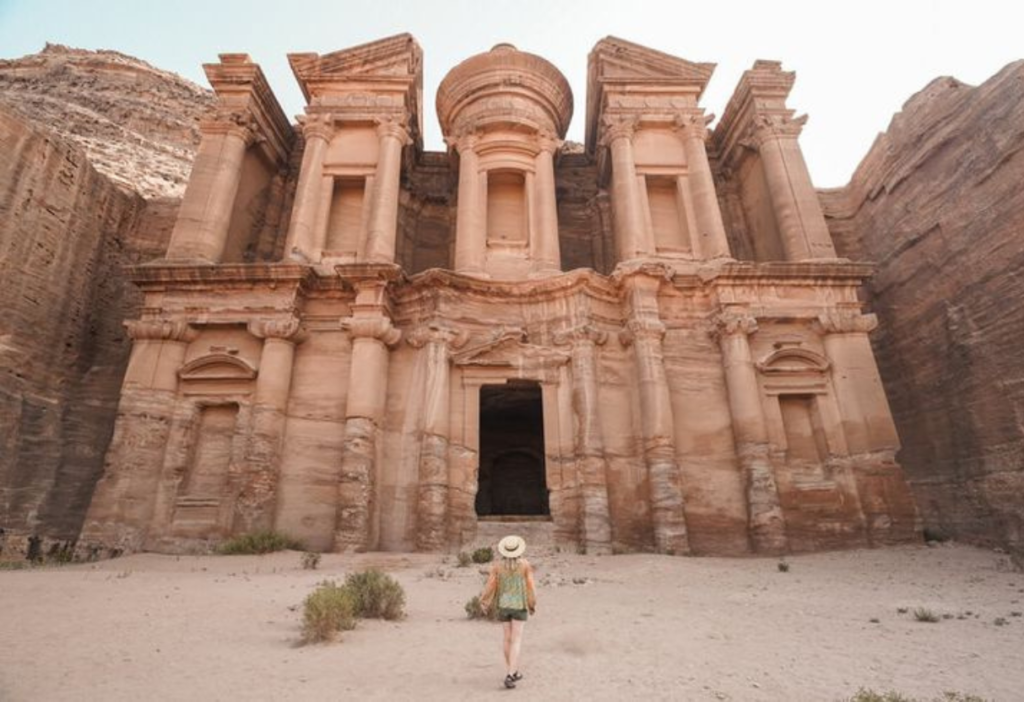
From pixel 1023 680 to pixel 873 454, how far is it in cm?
851

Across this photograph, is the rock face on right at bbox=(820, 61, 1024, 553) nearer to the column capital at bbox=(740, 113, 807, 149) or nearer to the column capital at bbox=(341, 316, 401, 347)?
the column capital at bbox=(740, 113, 807, 149)

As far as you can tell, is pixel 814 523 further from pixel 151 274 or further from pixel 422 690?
pixel 151 274

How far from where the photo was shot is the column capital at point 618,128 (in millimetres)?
15586

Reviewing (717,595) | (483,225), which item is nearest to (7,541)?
(483,225)

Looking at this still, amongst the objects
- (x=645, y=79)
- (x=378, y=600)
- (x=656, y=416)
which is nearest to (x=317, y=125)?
(x=645, y=79)

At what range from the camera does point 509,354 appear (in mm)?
12695

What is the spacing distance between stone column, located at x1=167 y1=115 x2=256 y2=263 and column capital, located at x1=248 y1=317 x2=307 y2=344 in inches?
97.9

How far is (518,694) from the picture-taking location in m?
3.74

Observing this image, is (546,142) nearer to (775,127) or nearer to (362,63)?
(362,63)

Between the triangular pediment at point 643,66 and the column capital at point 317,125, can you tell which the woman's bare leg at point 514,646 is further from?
the triangular pediment at point 643,66

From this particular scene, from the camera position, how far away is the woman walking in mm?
3965

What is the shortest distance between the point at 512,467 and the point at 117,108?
22.7 metres

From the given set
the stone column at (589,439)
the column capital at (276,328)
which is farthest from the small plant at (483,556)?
the column capital at (276,328)

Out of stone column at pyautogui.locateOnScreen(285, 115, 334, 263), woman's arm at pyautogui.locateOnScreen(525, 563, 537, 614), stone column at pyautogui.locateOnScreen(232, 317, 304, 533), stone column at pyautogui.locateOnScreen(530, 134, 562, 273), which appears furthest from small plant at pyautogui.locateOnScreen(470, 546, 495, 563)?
stone column at pyautogui.locateOnScreen(285, 115, 334, 263)
